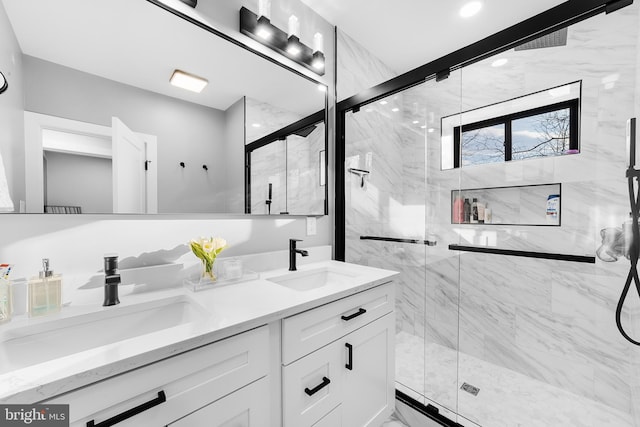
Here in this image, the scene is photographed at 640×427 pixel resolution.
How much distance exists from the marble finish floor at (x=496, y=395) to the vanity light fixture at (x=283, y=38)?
2.19 m

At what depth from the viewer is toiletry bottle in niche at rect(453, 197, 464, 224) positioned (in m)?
2.11

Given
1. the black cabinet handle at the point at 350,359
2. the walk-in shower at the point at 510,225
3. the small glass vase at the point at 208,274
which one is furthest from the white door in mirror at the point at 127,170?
the walk-in shower at the point at 510,225

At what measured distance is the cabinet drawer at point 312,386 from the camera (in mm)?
912

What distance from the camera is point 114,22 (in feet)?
3.33

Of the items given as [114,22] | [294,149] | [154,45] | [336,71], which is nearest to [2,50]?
[114,22]

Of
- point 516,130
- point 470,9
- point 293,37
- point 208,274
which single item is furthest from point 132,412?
point 516,130

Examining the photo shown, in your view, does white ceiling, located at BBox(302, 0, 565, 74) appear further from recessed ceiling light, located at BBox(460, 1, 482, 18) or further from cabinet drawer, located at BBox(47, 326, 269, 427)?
cabinet drawer, located at BBox(47, 326, 269, 427)

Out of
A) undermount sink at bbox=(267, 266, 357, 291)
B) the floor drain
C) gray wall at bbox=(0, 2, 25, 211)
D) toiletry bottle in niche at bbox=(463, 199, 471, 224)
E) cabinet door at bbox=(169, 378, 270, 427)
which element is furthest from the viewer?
toiletry bottle in niche at bbox=(463, 199, 471, 224)

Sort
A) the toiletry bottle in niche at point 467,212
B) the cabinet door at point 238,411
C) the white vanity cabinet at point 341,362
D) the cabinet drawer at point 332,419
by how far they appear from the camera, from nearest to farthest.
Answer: the cabinet door at point 238,411 < the white vanity cabinet at point 341,362 < the cabinet drawer at point 332,419 < the toiletry bottle in niche at point 467,212

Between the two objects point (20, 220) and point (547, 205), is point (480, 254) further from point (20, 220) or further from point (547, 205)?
point (20, 220)

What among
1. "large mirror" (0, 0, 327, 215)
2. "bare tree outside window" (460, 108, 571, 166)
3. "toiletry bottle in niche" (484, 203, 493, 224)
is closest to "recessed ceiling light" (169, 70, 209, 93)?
"large mirror" (0, 0, 327, 215)

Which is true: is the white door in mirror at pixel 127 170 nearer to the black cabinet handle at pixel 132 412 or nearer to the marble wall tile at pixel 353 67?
the black cabinet handle at pixel 132 412

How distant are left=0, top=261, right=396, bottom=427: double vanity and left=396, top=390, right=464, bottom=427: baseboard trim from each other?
0.28 metres

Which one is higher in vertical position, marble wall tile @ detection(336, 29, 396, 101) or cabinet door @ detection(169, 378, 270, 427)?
marble wall tile @ detection(336, 29, 396, 101)
